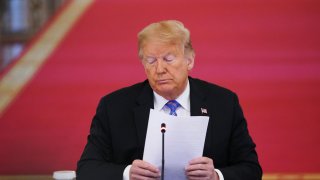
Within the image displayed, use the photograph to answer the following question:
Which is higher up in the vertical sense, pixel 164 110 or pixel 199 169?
pixel 164 110

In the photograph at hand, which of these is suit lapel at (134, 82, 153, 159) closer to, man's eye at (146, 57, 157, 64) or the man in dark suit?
the man in dark suit

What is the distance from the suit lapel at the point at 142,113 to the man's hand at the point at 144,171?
0.67 feet

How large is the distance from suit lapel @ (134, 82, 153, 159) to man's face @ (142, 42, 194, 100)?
0.10 meters

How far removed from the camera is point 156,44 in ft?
7.14

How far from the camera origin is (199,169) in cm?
204

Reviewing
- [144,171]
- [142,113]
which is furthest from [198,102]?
[144,171]

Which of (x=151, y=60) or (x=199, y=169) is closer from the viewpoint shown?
(x=199, y=169)

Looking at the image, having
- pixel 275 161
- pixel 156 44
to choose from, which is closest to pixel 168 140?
pixel 156 44

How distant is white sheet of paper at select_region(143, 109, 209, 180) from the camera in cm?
201

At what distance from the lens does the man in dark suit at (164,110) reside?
2.19 m

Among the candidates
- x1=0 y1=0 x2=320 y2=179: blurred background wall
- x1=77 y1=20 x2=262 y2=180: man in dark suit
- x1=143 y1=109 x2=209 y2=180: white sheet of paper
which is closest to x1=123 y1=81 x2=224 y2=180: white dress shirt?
x1=77 y1=20 x2=262 y2=180: man in dark suit

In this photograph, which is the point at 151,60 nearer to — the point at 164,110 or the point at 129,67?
the point at 164,110

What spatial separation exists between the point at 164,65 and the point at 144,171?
0.41 m

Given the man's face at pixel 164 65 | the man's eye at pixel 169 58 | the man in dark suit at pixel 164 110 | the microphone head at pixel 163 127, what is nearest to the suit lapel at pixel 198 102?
the man in dark suit at pixel 164 110
